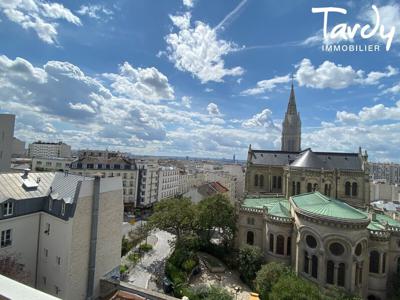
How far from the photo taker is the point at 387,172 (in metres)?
156

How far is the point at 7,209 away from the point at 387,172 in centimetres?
18759

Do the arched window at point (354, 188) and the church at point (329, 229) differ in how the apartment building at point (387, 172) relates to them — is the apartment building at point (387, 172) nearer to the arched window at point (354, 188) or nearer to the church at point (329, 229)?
the arched window at point (354, 188)

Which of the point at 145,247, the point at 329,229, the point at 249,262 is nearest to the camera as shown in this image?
the point at 329,229

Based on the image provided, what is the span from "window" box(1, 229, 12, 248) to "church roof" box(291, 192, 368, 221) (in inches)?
1132

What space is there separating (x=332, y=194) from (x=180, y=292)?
29.2m

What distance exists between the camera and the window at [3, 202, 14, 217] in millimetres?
19328

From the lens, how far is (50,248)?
21172 mm

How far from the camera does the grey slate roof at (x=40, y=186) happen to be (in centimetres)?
2078

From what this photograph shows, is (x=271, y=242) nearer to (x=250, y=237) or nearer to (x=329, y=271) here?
(x=250, y=237)

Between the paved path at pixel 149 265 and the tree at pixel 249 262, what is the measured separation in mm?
11231

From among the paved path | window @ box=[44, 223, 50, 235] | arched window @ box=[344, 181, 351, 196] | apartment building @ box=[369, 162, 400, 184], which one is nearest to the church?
arched window @ box=[344, 181, 351, 196]

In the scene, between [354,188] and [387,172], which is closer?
[354,188]

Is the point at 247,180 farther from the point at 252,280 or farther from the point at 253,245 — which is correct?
the point at 252,280

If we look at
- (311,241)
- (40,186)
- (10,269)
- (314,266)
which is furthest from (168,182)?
(10,269)
